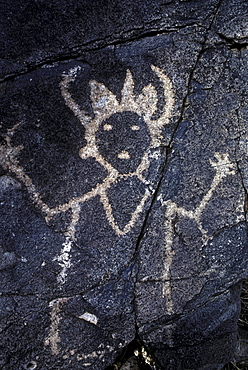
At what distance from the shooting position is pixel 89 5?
4.04 feet

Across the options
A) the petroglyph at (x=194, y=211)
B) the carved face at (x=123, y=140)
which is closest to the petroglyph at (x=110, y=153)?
the carved face at (x=123, y=140)

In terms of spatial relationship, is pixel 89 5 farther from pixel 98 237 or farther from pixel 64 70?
pixel 98 237

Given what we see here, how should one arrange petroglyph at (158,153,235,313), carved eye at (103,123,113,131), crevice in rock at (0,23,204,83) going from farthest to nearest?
petroglyph at (158,153,235,313), carved eye at (103,123,113,131), crevice in rock at (0,23,204,83)

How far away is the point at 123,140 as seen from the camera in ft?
4.44

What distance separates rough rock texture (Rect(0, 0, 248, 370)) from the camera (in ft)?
4.10

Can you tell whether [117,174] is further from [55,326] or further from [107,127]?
[55,326]

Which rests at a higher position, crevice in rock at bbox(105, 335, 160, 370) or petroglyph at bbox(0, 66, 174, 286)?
petroglyph at bbox(0, 66, 174, 286)

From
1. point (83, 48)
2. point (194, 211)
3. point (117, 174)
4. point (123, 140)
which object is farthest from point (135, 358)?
point (83, 48)

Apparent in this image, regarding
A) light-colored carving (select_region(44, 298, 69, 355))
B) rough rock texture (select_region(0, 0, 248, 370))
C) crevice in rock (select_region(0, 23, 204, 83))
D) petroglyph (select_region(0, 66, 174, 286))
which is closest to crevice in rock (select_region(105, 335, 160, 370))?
rough rock texture (select_region(0, 0, 248, 370))

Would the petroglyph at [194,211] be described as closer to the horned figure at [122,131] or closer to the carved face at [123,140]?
the horned figure at [122,131]

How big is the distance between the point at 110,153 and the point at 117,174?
10cm

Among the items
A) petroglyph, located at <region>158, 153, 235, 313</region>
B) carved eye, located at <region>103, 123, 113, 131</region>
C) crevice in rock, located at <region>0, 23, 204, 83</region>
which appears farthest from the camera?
petroglyph, located at <region>158, 153, 235, 313</region>

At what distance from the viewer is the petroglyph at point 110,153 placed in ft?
4.24

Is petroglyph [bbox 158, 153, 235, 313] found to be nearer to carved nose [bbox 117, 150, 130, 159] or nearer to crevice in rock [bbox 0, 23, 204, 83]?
carved nose [bbox 117, 150, 130, 159]
